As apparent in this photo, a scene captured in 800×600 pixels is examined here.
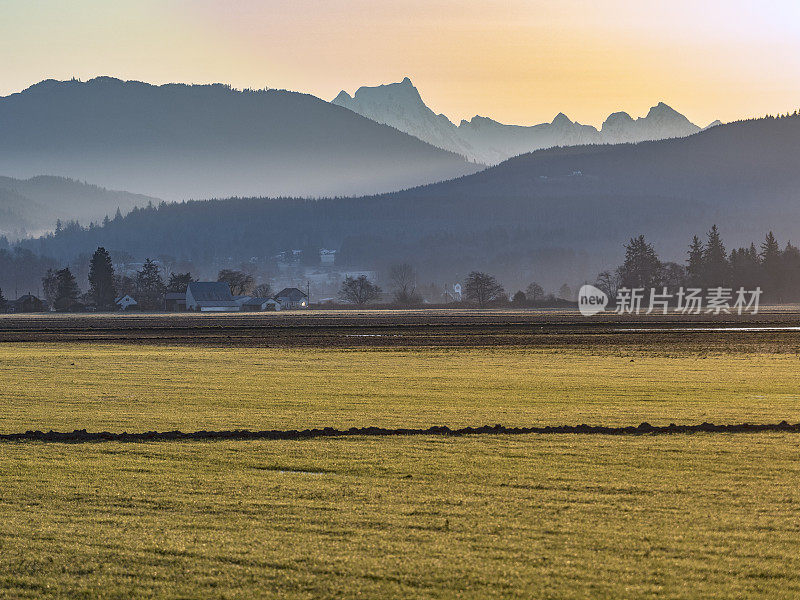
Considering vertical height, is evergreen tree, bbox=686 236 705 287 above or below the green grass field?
above

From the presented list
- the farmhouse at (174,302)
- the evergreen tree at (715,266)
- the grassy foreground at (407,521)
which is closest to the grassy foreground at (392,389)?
the grassy foreground at (407,521)

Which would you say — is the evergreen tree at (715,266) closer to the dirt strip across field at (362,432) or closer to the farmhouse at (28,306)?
the farmhouse at (28,306)

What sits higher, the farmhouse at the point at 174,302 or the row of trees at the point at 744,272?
the row of trees at the point at 744,272

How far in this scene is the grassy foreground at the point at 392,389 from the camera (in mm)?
25812

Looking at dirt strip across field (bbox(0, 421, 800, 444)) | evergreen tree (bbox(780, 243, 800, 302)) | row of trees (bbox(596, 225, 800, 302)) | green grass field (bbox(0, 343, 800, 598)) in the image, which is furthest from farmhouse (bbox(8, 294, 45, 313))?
dirt strip across field (bbox(0, 421, 800, 444))

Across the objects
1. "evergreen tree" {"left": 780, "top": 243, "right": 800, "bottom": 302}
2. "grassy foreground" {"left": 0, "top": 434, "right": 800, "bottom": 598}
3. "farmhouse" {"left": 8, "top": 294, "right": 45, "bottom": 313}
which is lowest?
"grassy foreground" {"left": 0, "top": 434, "right": 800, "bottom": 598}

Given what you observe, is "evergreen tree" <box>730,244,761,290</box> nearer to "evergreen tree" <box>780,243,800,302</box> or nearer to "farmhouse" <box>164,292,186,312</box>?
"evergreen tree" <box>780,243,800,302</box>

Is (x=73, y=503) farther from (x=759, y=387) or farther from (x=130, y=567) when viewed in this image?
(x=759, y=387)

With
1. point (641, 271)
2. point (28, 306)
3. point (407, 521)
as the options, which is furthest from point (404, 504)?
point (28, 306)

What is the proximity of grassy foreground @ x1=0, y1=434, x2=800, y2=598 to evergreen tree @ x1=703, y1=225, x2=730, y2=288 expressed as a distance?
171 metres

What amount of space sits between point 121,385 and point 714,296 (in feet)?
509

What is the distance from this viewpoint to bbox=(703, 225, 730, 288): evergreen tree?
183 m

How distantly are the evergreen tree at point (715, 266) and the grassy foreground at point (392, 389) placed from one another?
138 meters

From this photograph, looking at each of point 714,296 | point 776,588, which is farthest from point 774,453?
point 714,296
